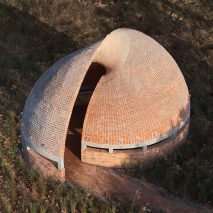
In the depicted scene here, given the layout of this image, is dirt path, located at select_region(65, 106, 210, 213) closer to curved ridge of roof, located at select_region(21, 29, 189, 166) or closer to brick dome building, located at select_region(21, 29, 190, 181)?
brick dome building, located at select_region(21, 29, 190, 181)

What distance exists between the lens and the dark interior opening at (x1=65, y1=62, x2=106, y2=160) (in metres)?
18.5

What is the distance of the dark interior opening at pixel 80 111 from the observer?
→ 18.5 meters

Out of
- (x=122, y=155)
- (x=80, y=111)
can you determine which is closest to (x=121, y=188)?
(x=122, y=155)

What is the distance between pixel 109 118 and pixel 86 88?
199 inches

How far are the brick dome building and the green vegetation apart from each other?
0.94 m

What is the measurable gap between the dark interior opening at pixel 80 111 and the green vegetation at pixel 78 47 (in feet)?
6.61

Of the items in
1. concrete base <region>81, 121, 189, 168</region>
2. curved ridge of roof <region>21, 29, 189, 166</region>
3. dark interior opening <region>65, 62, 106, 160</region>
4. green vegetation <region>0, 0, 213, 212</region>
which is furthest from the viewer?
dark interior opening <region>65, 62, 106, 160</region>

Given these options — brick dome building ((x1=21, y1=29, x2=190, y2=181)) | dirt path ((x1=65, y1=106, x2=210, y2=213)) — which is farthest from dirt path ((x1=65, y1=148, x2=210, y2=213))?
brick dome building ((x1=21, y1=29, x2=190, y2=181))

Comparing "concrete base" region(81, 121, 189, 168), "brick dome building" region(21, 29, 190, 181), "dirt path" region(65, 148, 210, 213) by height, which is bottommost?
"dirt path" region(65, 148, 210, 213)

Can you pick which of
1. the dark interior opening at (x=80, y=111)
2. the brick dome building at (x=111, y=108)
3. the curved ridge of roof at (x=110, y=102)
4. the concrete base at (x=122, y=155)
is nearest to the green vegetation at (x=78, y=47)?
the concrete base at (x=122, y=155)

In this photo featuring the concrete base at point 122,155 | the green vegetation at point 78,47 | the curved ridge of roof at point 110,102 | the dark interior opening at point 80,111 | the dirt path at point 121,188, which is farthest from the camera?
the dark interior opening at point 80,111

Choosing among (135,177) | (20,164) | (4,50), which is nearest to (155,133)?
(135,177)

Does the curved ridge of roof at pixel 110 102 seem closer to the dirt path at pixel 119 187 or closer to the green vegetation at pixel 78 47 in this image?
the dirt path at pixel 119 187

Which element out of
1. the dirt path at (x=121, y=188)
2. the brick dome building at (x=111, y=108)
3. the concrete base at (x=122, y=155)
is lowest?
the dirt path at (x=121, y=188)
